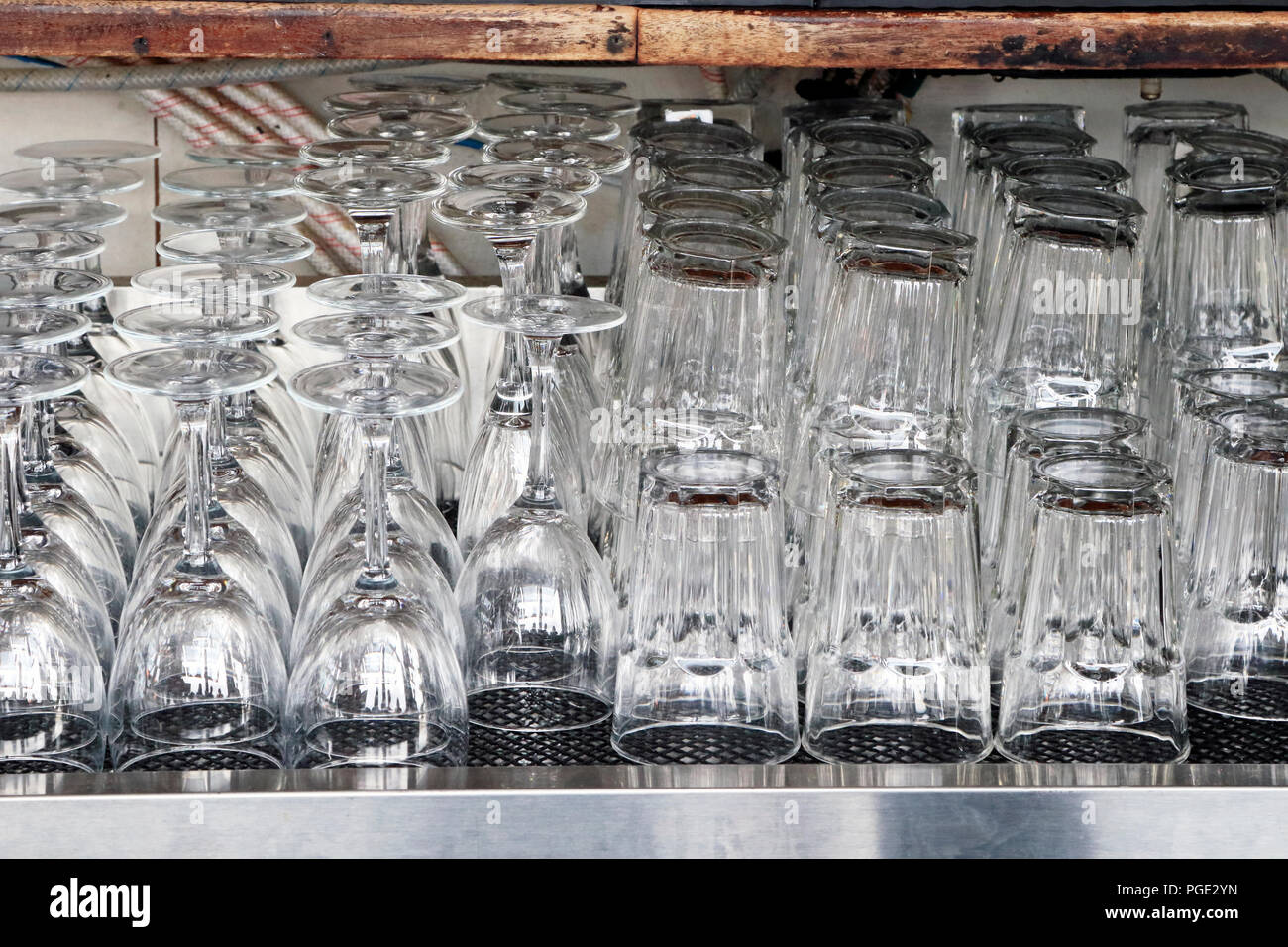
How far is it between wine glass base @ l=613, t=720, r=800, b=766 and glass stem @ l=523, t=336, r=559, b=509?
210mm

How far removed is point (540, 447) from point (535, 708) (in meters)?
0.21

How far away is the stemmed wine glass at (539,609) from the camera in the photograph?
1334mm

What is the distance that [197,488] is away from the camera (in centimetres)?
121

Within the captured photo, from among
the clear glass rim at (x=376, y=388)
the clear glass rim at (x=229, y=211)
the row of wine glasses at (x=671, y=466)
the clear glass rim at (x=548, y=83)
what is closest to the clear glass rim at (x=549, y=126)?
the row of wine glasses at (x=671, y=466)

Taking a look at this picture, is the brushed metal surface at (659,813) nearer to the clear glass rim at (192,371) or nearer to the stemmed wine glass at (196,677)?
the stemmed wine glass at (196,677)

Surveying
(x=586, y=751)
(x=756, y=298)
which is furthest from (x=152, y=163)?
(x=586, y=751)

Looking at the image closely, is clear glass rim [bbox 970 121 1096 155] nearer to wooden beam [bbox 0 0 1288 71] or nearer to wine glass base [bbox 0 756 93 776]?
wooden beam [bbox 0 0 1288 71]

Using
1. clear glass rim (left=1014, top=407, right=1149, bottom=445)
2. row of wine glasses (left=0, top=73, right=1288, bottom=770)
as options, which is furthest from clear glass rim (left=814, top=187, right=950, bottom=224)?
clear glass rim (left=1014, top=407, right=1149, bottom=445)

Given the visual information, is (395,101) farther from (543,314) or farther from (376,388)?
(376,388)

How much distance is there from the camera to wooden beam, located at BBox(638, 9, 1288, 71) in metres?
1.32

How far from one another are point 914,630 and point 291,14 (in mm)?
664

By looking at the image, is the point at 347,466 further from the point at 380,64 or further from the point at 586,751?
the point at 380,64

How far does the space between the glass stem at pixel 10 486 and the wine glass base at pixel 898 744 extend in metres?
0.59
